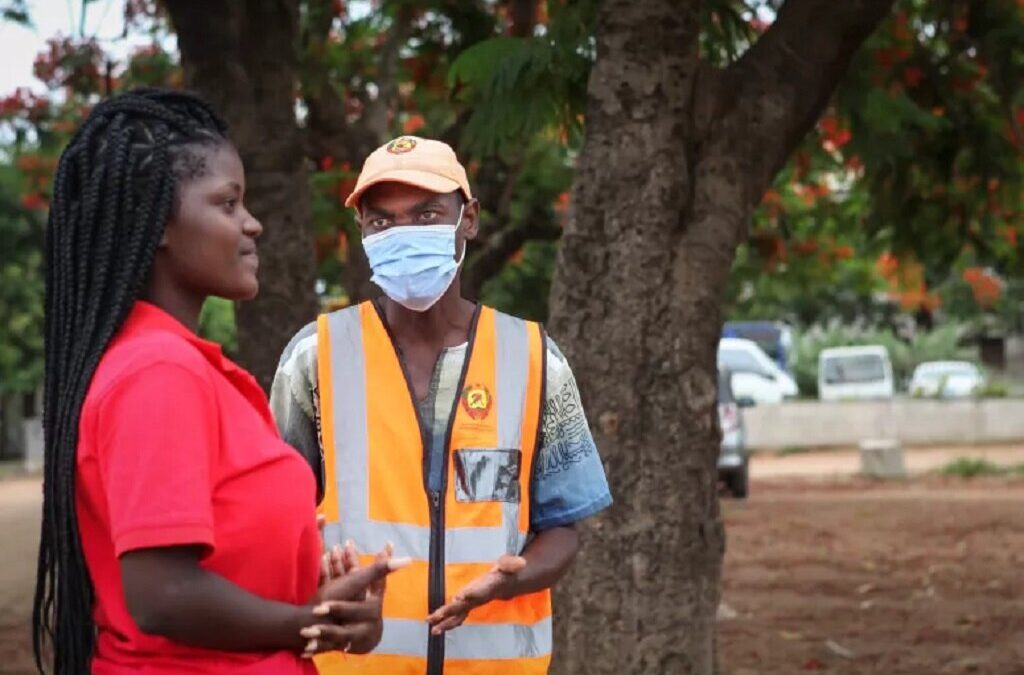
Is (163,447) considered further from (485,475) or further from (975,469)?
(975,469)

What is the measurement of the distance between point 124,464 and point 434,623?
1.16m

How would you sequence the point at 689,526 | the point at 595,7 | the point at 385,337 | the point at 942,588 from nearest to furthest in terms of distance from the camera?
the point at 385,337
the point at 689,526
the point at 595,7
the point at 942,588

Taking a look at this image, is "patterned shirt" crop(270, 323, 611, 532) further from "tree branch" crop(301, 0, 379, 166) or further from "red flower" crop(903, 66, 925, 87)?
"tree branch" crop(301, 0, 379, 166)

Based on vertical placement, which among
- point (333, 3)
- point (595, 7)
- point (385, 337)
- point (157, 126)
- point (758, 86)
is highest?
point (333, 3)

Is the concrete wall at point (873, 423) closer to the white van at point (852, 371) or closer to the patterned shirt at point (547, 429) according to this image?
the white van at point (852, 371)

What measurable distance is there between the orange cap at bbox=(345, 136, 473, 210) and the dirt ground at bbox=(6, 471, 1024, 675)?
6.03m

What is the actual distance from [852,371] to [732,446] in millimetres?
23810

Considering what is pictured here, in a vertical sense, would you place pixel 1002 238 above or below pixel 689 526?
above

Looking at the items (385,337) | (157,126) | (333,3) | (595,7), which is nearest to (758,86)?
(595,7)

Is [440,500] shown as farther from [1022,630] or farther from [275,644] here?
[1022,630]

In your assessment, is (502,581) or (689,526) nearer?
(502,581)

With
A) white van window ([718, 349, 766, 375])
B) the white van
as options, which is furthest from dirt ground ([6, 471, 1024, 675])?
the white van

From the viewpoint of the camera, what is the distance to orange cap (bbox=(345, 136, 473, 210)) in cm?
366

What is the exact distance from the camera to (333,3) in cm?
1289
